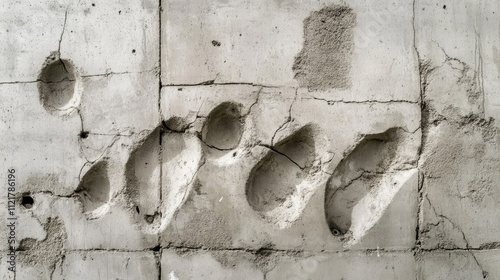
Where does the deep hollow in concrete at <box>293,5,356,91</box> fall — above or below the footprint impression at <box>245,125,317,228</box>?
above

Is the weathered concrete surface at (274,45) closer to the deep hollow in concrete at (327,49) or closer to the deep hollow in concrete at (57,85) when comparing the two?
the deep hollow in concrete at (327,49)

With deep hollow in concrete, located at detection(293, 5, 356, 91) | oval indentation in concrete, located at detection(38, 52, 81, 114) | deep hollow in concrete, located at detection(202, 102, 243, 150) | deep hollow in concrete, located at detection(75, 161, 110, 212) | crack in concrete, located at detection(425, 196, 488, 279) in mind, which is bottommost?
crack in concrete, located at detection(425, 196, 488, 279)

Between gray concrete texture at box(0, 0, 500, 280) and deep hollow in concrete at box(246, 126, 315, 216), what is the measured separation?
5 centimetres

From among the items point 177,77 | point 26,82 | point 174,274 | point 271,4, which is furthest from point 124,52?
point 174,274

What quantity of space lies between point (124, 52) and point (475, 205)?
7.14 feet

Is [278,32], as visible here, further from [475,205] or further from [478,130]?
[475,205]

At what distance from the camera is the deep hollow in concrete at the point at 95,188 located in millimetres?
2521

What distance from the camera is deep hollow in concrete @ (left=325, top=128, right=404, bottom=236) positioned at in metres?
2.54

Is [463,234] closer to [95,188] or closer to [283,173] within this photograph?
[283,173]

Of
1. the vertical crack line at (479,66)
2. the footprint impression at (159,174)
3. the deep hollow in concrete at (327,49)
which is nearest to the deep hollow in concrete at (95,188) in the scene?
the footprint impression at (159,174)

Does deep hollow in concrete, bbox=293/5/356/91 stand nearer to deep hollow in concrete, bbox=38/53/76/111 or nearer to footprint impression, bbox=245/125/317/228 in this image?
footprint impression, bbox=245/125/317/228

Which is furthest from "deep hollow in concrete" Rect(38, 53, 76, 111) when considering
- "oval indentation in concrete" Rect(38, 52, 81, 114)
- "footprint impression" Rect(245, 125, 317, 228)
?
"footprint impression" Rect(245, 125, 317, 228)

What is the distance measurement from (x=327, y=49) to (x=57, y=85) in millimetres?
1554

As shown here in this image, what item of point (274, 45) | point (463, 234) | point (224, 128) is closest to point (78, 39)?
point (224, 128)
